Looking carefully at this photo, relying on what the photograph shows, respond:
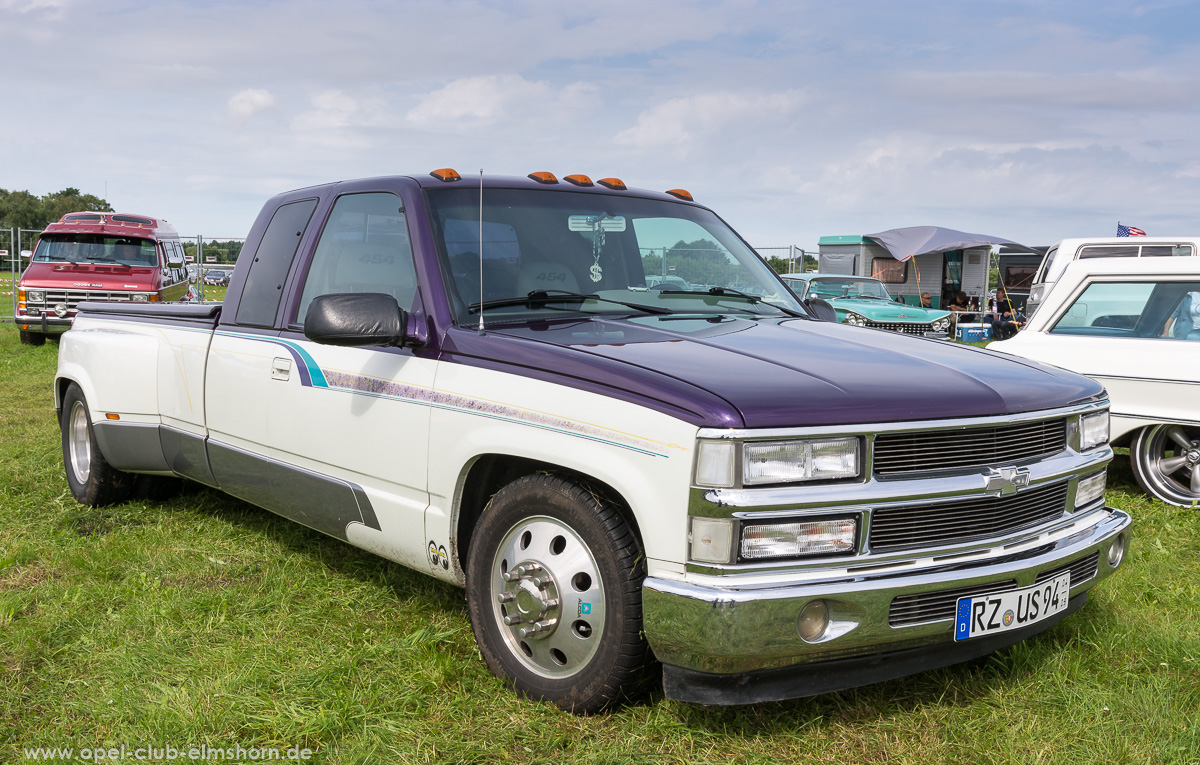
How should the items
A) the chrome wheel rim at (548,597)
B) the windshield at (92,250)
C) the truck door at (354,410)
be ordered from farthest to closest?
1. the windshield at (92,250)
2. the truck door at (354,410)
3. the chrome wheel rim at (548,597)

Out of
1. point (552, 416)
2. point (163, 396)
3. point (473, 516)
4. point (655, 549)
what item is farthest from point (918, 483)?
point (163, 396)

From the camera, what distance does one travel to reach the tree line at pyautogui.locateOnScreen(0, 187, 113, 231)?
70.4 metres

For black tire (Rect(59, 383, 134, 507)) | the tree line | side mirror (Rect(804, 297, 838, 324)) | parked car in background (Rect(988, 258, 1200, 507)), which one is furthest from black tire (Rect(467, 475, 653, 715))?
the tree line

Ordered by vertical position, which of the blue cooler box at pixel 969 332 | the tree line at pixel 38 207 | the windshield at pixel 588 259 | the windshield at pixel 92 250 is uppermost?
the tree line at pixel 38 207

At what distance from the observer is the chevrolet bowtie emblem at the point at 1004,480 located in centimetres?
287

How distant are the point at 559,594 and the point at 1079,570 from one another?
68.6 inches

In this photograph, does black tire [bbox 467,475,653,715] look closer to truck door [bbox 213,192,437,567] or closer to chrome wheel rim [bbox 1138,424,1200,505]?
truck door [bbox 213,192,437,567]

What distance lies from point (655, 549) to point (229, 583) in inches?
104

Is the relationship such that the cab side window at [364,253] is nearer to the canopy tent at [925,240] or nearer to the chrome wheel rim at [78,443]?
the chrome wheel rim at [78,443]

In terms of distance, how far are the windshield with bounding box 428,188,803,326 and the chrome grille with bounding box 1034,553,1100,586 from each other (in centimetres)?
153

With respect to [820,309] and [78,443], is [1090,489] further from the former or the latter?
[78,443]

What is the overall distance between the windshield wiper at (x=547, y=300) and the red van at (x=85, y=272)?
1465 cm

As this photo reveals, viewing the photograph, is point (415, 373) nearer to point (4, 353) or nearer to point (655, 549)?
point (655, 549)

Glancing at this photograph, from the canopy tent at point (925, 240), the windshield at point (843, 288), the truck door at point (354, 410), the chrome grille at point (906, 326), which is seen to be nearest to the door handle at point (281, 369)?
the truck door at point (354, 410)
